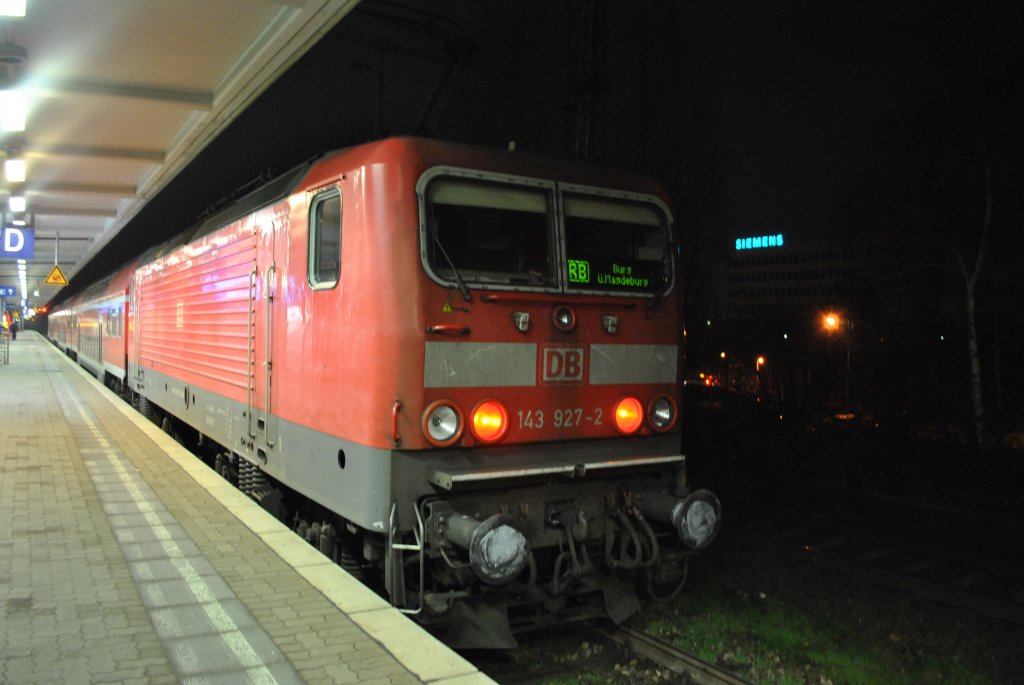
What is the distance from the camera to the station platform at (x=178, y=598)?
3.93m

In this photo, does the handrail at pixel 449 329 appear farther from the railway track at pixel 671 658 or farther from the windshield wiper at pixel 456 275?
the railway track at pixel 671 658

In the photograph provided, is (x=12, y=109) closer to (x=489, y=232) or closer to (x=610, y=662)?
Answer: (x=489, y=232)

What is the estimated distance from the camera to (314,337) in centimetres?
569

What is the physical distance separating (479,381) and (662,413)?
5.19ft

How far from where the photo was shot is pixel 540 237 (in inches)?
218

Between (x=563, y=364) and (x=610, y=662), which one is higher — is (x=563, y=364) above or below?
above

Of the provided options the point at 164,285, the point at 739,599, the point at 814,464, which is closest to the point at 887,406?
the point at 814,464

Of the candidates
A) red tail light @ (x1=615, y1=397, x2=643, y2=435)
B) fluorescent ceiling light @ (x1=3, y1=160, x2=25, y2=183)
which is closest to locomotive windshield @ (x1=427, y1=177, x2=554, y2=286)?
red tail light @ (x1=615, y1=397, x2=643, y2=435)

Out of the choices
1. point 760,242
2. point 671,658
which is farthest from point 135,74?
point 760,242

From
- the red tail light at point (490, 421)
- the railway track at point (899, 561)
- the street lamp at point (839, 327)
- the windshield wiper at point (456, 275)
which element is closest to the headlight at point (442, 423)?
the red tail light at point (490, 421)

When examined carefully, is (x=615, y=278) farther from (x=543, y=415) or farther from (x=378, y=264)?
(x=378, y=264)

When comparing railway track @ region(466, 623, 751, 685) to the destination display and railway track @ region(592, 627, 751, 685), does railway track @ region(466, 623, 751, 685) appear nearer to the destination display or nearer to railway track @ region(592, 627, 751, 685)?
railway track @ region(592, 627, 751, 685)

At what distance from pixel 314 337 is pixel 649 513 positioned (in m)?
2.56

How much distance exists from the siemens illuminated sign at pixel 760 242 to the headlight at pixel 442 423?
2637 inches
